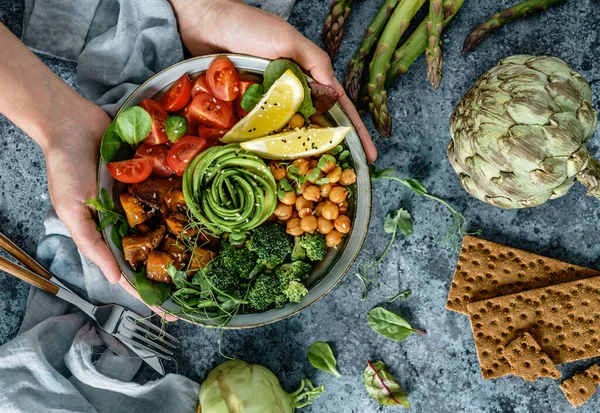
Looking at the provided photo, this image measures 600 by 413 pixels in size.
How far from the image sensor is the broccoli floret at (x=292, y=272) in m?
2.15

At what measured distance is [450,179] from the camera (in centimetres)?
242

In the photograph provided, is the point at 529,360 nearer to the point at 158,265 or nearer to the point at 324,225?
the point at 324,225

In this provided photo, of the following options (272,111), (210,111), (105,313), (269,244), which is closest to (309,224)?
(269,244)

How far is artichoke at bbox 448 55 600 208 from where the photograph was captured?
6.38 ft

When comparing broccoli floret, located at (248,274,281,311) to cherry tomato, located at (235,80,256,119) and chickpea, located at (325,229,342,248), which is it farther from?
cherry tomato, located at (235,80,256,119)

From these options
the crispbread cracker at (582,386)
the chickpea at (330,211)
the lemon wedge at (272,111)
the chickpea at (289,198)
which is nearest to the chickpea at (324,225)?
the chickpea at (330,211)

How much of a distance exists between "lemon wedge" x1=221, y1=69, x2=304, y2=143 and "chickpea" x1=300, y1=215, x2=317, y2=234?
329mm

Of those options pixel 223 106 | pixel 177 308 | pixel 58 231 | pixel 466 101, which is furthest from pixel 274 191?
pixel 58 231

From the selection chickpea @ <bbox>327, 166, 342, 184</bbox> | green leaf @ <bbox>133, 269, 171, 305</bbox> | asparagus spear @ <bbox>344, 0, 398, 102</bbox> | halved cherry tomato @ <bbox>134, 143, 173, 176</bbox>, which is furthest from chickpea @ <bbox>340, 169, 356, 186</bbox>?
green leaf @ <bbox>133, 269, 171, 305</bbox>

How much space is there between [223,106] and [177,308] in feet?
2.37

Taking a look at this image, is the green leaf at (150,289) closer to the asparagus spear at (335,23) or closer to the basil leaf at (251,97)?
the basil leaf at (251,97)

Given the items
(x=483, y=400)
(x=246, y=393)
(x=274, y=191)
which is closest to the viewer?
(x=274, y=191)

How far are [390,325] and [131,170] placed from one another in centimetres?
113

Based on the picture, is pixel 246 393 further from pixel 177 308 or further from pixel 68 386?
pixel 68 386
